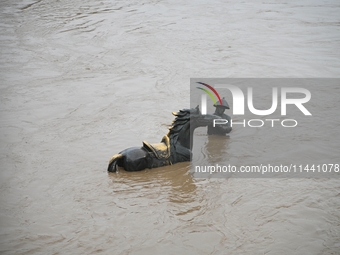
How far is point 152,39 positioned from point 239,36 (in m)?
2.17

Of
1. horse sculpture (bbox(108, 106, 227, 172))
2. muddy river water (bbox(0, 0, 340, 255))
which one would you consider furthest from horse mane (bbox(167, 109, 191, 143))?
muddy river water (bbox(0, 0, 340, 255))

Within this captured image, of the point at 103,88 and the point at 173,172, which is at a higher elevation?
the point at 103,88

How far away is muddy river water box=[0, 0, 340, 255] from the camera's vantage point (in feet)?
15.4

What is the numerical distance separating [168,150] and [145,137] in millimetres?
978

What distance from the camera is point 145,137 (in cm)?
691

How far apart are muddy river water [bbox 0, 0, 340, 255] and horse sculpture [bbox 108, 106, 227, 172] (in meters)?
0.13

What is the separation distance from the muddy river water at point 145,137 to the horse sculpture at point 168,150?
0.13m

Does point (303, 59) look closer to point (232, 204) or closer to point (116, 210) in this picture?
point (232, 204)

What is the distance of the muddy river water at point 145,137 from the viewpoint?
4.68 meters

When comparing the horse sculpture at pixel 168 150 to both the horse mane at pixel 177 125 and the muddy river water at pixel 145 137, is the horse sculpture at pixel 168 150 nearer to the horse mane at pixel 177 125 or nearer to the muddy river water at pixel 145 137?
the horse mane at pixel 177 125

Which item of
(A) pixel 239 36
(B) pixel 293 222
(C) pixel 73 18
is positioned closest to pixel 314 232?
(B) pixel 293 222

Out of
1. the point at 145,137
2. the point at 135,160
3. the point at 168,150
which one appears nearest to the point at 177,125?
the point at 168,150

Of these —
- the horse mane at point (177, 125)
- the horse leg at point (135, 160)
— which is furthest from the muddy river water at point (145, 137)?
the horse mane at point (177, 125)

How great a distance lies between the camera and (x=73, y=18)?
14.1 metres
